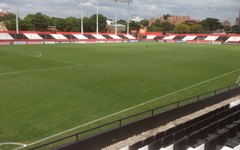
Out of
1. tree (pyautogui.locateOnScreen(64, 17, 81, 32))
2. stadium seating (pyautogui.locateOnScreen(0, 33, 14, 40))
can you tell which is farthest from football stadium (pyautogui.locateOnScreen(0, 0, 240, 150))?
tree (pyautogui.locateOnScreen(64, 17, 81, 32))

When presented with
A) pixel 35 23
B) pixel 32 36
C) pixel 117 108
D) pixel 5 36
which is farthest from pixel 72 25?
pixel 117 108

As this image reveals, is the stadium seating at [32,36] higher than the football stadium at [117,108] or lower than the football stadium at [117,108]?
higher

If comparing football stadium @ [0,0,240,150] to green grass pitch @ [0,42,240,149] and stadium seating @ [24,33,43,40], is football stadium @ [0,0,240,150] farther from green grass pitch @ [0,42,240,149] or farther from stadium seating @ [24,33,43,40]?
stadium seating @ [24,33,43,40]

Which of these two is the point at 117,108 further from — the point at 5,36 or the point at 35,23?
the point at 35,23

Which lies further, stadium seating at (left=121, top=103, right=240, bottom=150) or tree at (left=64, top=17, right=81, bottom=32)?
tree at (left=64, top=17, right=81, bottom=32)

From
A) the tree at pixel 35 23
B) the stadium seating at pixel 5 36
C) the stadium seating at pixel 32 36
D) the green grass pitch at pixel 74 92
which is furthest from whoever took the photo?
the tree at pixel 35 23

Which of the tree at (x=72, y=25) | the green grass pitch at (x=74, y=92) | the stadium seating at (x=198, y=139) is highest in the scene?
the tree at (x=72, y=25)

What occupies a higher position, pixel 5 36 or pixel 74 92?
pixel 5 36

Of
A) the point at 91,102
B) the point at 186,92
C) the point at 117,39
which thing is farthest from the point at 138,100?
the point at 117,39

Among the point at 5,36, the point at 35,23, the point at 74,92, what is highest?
the point at 35,23

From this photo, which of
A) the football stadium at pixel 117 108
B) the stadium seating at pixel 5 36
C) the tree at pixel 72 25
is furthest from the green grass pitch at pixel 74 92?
the tree at pixel 72 25

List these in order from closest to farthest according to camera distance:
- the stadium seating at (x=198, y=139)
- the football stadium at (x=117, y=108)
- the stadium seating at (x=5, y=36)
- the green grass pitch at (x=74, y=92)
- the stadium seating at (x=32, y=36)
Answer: the stadium seating at (x=198, y=139) < the football stadium at (x=117, y=108) < the green grass pitch at (x=74, y=92) < the stadium seating at (x=5, y=36) < the stadium seating at (x=32, y=36)

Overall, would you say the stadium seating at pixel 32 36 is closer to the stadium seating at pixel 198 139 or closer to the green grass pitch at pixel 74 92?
the green grass pitch at pixel 74 92

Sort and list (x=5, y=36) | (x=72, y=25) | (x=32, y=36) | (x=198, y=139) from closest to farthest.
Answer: (x=198, y=139)
(x=5, y=36)
(x=32, y=36)
(x=72, y=25)
